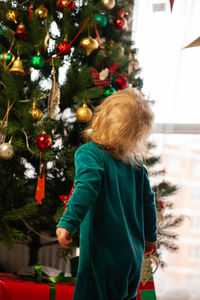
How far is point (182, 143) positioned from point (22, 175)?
90 cm

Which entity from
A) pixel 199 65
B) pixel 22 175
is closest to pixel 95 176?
pixel 22 175

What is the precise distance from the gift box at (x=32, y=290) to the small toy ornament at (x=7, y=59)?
0.80 m

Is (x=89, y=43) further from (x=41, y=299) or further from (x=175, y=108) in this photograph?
(x=41, y=299)

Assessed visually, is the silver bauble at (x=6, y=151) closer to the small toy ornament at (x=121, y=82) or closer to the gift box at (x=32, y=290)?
the gift box at (x=32, y=290)

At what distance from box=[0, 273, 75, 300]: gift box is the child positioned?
0.32 metres

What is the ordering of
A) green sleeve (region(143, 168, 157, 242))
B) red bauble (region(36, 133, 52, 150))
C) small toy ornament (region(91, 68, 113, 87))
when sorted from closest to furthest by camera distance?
green sleeve (region(143, 168, 157, 242)) → red bauble (region(36, 133, 52, 150)) → small toy ornament (region(91, 68, 113, 87))

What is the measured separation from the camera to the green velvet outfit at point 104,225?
861 mm

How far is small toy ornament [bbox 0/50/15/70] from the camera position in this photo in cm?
130

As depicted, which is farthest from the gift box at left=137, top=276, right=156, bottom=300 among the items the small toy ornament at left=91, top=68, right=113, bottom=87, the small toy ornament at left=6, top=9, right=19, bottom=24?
the small toy ornament at left=6, top=9, right=19, bottom=24

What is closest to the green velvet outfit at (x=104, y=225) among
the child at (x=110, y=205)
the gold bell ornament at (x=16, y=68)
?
the child at (x=110, y=205)

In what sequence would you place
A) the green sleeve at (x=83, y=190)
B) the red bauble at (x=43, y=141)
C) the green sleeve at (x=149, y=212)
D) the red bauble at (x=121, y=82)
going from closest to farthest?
1. the green sleeve at (x=83, y=190)
2. the green sleeve at (x=149, y=212)
3. the red bauble at (x=43, y=141)
4. the red bauble at (x=121, y=82)

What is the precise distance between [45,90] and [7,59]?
7.3 inches

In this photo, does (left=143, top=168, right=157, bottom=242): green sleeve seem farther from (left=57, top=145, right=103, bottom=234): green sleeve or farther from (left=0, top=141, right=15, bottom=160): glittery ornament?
(left=0, top=141, right=15, bottom=160): glittery ornament

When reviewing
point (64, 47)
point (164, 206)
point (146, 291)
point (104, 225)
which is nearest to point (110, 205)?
point (104, 225)
